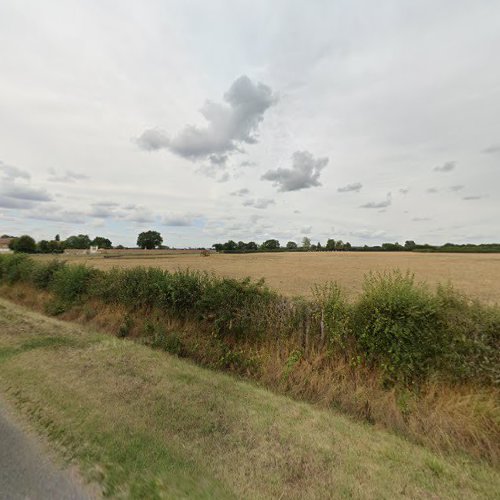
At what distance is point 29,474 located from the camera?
9.09ft

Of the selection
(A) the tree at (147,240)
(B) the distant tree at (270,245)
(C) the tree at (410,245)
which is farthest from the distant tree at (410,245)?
(A) the tree at (147,240)

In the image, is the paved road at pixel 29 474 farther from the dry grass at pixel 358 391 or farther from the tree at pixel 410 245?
the tree at pixel 410 245

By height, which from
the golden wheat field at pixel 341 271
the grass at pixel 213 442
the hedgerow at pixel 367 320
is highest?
the hedgerow at pixel 367 320

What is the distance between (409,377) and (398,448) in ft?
4.87

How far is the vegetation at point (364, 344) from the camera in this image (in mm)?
3994

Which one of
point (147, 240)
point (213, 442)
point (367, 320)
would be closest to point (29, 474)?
point (213, 442)

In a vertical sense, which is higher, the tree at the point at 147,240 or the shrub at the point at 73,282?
the tree at the point at 147,240

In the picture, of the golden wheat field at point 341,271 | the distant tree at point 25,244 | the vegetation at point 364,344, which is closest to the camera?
the vegetation at point 364,344

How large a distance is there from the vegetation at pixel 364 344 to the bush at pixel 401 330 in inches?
0.6

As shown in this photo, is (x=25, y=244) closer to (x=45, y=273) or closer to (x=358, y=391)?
→ (x=45, y=273)

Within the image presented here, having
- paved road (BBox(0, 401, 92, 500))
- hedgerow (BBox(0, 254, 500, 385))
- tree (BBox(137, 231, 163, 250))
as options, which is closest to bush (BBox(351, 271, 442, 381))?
hedgerow (BBox(0, 254, 500, 385))

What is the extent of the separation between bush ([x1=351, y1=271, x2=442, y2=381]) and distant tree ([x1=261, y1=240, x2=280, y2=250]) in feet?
484

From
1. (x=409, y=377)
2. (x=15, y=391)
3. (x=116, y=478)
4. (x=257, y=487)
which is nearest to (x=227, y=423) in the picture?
(x=257, y=487)

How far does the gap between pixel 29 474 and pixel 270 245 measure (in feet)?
501
